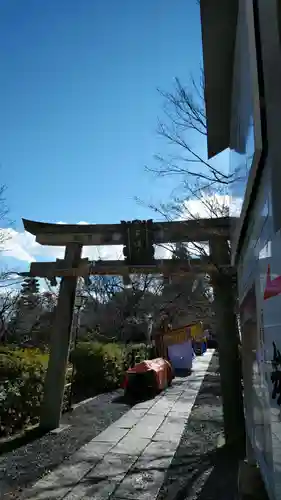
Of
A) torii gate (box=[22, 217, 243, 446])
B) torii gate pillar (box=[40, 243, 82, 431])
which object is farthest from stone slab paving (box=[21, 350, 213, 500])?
torii gate (box=[22, 217, 243, 446])

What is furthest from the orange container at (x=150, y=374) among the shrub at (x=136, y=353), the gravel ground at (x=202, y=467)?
the gravel ground at (x=202, y=467)

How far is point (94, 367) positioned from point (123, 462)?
7579 mm

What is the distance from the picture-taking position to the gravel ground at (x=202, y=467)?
5285 millimetres

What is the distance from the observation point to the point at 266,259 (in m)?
1.73

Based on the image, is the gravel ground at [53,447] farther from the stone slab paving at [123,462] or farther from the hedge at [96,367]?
the hedge at [96,367]

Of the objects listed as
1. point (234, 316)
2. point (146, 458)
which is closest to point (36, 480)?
point (146, 458)

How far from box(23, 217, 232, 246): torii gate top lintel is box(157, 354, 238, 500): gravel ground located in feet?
12.7

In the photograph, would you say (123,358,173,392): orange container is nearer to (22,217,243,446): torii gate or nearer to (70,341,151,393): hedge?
(70,341,151,393): hedge

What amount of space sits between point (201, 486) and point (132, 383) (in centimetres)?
760

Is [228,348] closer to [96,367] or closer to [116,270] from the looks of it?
[116,270]

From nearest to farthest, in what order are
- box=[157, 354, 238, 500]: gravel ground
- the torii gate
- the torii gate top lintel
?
box=[157, 354, 238, 500]: gravel ground → the torii gate → the torii gate top lintel

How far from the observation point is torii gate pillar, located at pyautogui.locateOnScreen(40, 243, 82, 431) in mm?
8625

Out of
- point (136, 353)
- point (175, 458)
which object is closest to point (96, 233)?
point (175, 458)

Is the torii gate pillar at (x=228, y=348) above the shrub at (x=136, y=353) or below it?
above
